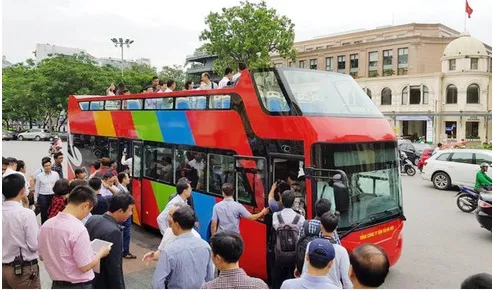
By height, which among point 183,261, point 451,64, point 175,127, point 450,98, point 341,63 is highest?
point 341,63

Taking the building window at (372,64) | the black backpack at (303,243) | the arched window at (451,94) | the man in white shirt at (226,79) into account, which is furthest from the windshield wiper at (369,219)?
the building window at (372,64)

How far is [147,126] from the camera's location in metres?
8.67

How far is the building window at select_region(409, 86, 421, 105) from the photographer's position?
4206cm

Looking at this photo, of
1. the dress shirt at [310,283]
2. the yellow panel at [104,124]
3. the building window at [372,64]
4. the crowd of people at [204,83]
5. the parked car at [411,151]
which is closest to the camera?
the dress shirt at [310,283]

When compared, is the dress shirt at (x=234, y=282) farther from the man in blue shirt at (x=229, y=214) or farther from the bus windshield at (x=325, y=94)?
the bus windshield at (x=325, y=94)

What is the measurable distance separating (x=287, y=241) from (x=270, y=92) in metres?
2.29

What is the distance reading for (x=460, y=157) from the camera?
46.2ft

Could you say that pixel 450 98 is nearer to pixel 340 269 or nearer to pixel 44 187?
pixel 44 187

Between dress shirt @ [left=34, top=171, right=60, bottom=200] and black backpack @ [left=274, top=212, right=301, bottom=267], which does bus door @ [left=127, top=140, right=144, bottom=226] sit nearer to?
dress shirt @ [left=34, top=171, right=60, bottom=200]

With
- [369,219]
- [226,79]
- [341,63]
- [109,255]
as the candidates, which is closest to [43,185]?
[226,79]

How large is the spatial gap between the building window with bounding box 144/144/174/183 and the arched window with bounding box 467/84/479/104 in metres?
37.7

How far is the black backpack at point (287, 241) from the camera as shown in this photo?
4863 mm

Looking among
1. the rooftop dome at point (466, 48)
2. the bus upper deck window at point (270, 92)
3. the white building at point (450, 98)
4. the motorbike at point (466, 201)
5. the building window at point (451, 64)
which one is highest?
the rooftop dome at point (466, 48)

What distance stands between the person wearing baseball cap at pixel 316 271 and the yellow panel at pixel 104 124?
7.83 m
